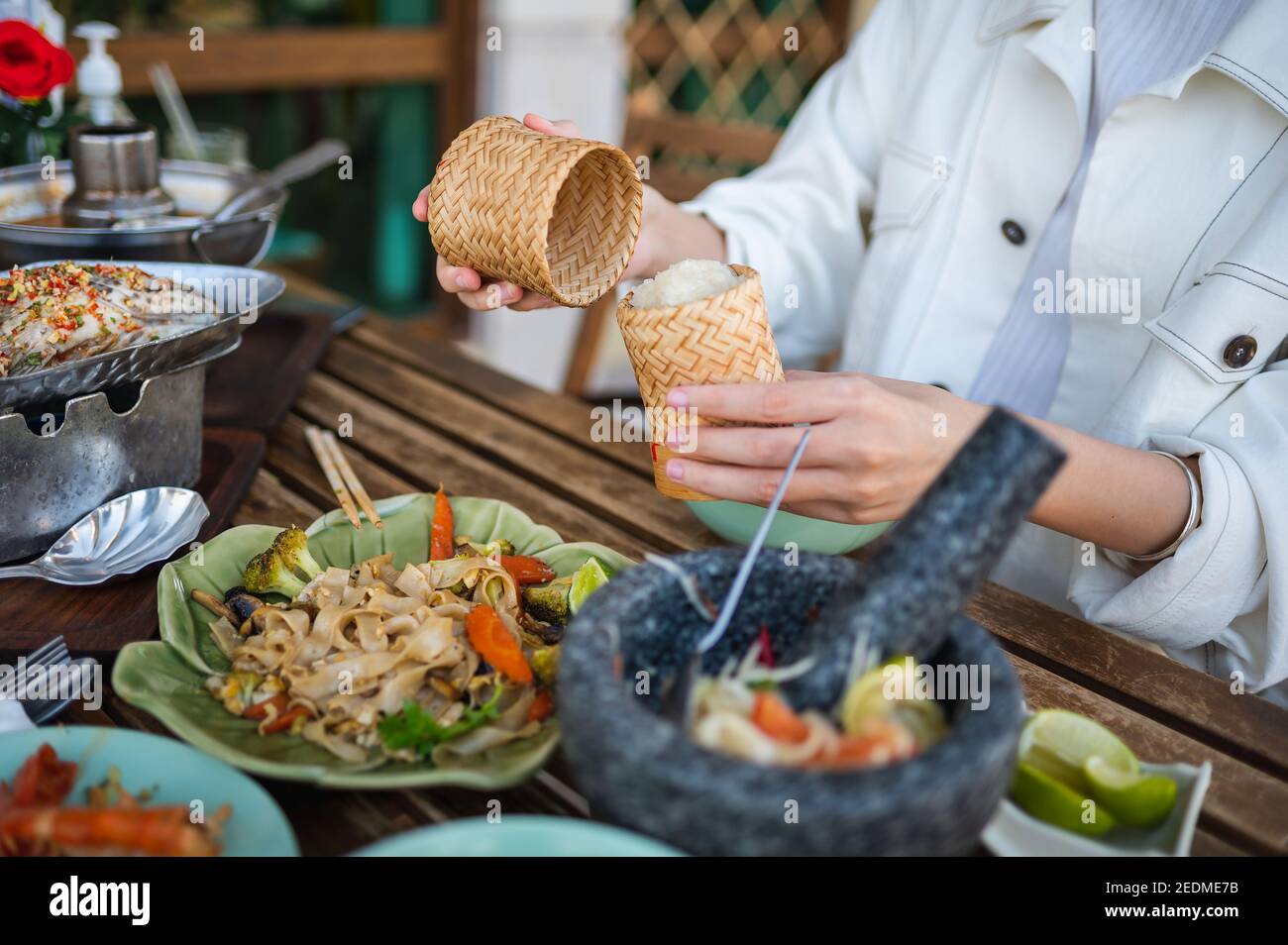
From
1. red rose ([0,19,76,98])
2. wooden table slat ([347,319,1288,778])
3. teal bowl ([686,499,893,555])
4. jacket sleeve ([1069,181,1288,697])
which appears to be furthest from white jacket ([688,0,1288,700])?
red rose ([0,19,76,98])

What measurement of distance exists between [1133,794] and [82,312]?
3.53 ft

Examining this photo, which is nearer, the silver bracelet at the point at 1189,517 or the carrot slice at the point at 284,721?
the carrot slice at the point at 284,721

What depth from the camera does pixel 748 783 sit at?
539mm

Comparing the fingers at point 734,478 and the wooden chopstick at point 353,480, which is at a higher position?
the fingers at point 734,478

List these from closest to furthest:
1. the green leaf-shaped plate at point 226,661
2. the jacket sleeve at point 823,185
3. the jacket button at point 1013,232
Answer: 1. the green leaf-shaped plate at point 226,661
2. the jacket button at point 1013,232
3. the jacket sleeve at point 823,185

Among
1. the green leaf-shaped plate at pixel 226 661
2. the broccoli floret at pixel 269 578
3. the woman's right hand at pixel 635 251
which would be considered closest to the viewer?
the green leaf-shaped plate at pixel 226 661

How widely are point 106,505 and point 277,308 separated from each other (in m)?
0.84

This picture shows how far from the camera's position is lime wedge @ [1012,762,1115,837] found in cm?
70

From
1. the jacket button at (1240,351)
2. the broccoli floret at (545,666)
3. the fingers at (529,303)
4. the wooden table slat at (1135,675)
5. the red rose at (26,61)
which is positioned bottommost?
the wooden table slat at (1135,675)

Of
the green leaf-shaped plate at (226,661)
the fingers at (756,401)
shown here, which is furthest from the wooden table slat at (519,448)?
the fingers at (756,401)

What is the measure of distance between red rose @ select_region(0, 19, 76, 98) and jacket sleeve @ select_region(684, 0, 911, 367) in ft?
3.23

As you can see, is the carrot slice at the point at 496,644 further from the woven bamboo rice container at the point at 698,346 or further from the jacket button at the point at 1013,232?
the jacket button at the point at 1013,232

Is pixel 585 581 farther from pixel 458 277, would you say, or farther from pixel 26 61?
pixel 26 61

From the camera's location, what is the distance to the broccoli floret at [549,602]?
0.90 m
